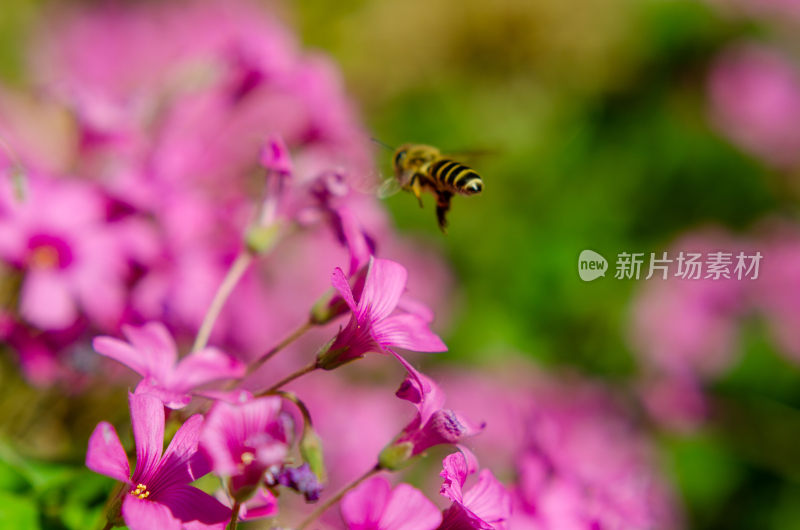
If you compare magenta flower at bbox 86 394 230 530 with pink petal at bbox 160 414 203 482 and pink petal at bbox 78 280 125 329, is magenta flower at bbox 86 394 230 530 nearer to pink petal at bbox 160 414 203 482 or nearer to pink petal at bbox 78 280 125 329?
pink petal at bbox 160 414 203 482

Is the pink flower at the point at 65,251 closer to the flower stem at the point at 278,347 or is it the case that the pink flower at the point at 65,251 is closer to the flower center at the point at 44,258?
the flower center at the point at 44,258

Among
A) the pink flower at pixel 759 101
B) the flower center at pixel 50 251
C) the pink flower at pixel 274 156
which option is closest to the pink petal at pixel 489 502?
the pink flower at pixel 274 156

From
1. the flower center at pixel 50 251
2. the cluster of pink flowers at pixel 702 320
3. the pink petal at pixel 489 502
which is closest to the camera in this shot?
the pink petal at pixel 489 502

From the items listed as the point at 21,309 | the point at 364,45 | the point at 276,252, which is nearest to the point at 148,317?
the point at 21,309

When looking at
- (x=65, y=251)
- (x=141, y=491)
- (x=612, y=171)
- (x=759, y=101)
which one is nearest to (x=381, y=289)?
(x=141, y=491)

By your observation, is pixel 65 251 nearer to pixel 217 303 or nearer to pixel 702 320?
pixel 217 303

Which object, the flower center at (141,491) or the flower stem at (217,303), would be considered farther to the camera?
the flower stem at (217,303)
